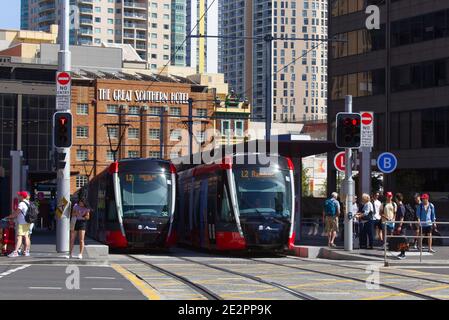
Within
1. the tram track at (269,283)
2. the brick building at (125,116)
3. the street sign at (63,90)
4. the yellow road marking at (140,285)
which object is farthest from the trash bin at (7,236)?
the brick building at (125,116)

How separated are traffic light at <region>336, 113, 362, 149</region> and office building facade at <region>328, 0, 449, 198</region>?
40.5m

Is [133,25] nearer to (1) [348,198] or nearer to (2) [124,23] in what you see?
(2) [124,23]

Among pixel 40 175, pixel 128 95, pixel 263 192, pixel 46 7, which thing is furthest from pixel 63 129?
pixel 46 7

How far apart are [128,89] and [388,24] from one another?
50777 millimetres

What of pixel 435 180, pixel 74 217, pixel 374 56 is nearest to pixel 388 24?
pixel 374 56

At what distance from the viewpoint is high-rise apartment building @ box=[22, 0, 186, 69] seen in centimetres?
17588

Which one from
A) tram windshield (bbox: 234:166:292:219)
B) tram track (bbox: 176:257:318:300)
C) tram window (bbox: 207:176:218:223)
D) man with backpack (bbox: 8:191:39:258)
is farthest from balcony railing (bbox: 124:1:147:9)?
tram track (bbox: 176:257:318:300)

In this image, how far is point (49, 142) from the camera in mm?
110938

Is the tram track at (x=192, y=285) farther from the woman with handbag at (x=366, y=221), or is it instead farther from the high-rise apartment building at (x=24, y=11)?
the high-rise apartment building at (x=24, y=11)

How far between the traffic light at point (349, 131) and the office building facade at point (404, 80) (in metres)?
40.5

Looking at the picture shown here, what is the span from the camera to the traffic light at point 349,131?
91.4ft

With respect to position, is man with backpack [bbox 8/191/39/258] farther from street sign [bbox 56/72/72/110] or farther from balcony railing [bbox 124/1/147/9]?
balcony railing [bbox 124/1/147/9]

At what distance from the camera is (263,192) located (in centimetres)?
2797

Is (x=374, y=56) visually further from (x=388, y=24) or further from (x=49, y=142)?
(x=49, y=142)
